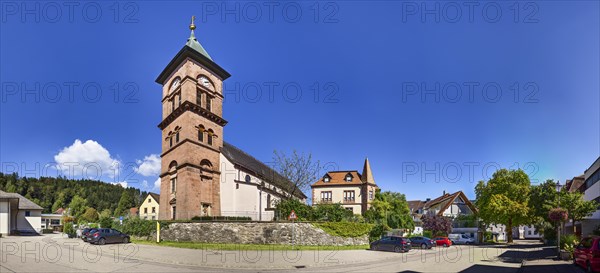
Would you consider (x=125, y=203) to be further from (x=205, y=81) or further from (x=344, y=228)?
(x=344, y=228)

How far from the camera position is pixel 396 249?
89.6ft

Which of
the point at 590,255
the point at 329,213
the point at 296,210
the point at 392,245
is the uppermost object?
the point at 590,255

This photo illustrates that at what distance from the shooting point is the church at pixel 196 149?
36.2 m

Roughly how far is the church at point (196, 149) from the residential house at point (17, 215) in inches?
1071

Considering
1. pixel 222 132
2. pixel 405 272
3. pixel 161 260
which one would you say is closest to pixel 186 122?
pixel 222 132

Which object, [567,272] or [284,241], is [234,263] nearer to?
[284,241]

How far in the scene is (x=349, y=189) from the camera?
66375mm

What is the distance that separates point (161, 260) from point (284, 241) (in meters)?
11.5

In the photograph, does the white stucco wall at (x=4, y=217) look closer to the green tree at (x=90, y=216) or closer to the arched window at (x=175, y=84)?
the green tree at (x=90, y=216)

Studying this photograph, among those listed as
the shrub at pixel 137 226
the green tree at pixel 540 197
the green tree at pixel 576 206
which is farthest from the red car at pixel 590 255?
the shrub at pixel 137 226

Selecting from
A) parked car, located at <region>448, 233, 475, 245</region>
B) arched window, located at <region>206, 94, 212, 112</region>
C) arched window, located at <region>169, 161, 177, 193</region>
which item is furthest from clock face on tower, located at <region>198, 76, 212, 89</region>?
parked car, located at <region>448, 233, 475, 245</region>

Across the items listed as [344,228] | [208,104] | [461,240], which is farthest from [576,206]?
[208,104]

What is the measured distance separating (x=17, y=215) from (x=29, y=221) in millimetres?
3071

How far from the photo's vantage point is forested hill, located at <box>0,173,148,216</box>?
10906 centimetres
